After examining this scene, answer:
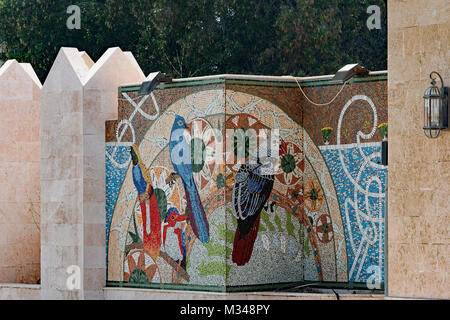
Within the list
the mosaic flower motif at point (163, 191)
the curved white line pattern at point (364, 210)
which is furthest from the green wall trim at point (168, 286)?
the curved white line pattern at point (364, 210)

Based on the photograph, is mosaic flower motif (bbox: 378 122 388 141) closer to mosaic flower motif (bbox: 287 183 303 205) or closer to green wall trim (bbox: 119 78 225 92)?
mosaic flower motif (bbox: 287 183 303 205)

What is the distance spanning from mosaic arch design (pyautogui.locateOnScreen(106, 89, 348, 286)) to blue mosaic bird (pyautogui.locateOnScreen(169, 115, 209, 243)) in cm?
4

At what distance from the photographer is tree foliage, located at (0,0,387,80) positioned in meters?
22.2

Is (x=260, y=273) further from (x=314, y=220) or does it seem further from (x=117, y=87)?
(x=117, y=87)

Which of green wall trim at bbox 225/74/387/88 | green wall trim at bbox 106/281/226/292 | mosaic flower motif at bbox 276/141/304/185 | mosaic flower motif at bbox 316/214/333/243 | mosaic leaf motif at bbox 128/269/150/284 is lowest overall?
green wall trim at bbox 106/281/226/292

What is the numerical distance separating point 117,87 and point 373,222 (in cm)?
406

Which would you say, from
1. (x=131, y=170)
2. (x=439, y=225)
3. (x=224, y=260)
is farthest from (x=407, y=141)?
(x=131, y=170)

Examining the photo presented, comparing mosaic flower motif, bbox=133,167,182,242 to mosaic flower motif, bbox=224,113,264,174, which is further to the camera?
mosaic flower motif, bbox=133,167,182,242

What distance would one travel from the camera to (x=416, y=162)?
9.37m

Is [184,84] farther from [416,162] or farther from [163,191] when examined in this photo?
[416,162]

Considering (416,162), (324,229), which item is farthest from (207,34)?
(416,162)

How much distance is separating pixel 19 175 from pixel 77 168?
2025 millimetres

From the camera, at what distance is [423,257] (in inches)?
366

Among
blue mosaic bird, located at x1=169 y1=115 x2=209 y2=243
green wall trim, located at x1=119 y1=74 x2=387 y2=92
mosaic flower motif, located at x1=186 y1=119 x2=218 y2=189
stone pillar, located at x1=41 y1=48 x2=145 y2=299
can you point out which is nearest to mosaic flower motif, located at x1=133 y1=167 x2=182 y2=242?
blue mosaic bird, located at x1=169 y1=115 x2=209 y2=243
